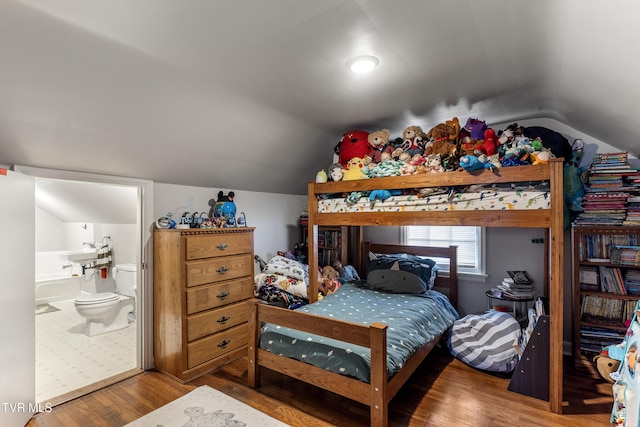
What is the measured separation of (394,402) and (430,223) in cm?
139

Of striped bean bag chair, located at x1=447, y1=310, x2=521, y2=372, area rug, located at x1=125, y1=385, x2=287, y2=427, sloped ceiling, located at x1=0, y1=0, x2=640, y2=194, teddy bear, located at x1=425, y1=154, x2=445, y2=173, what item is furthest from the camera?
striped bean bag chair, located at x1=447, y1=310, x2=521, y2=372

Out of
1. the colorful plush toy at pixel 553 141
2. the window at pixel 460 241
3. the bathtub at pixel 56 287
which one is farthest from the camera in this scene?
the bathtub at pixel 56 287

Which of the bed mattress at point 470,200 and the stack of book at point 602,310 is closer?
the bed mattress at point 470,200

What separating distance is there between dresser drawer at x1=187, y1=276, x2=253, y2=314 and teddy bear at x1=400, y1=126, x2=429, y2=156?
6.73 ft

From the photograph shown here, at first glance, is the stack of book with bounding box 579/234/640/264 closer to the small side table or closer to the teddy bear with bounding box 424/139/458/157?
the small side table

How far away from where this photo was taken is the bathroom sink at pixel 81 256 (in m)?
4.48

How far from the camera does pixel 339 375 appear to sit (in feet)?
6.75

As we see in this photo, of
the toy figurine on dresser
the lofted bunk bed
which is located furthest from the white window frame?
the toy figurine on dresser

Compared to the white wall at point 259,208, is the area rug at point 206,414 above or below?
below

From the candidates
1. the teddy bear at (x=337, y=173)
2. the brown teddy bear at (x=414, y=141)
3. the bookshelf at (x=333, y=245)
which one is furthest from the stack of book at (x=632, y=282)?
the bookshelf at (x=333, y=245)

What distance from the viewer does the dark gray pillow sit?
10.8 feet

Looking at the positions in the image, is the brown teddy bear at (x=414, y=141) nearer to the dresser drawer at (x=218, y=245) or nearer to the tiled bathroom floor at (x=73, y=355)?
the dresser drawer at (x=218, y=245)

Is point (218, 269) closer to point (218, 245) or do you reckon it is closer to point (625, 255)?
point (218, 245)

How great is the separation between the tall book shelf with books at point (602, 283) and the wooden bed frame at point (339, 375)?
4.49 ft
